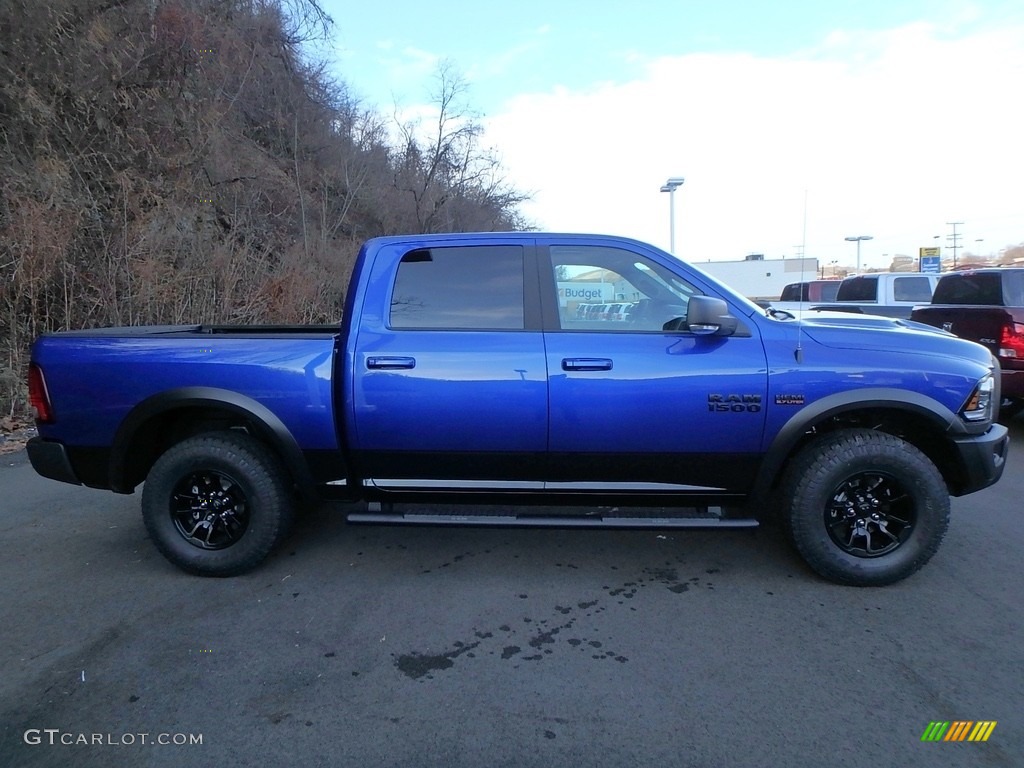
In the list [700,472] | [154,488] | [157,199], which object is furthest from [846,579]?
[157,199]

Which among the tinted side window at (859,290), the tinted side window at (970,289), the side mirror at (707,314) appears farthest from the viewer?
the tinted side window at (859,290)

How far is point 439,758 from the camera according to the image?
2.44 metres

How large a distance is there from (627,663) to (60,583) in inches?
128

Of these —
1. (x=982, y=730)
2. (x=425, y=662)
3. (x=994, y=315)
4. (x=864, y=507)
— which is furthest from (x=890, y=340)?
(x=994, y=315)

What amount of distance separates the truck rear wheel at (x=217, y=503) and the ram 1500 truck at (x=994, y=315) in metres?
7.13

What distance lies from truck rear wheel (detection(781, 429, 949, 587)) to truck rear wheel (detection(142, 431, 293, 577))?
2.94 meters

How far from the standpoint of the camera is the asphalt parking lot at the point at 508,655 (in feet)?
8.23

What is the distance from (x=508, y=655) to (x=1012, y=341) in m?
6.65

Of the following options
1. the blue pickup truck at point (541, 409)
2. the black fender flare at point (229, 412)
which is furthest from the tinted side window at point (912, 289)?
the black fender flare at point (229, 412)

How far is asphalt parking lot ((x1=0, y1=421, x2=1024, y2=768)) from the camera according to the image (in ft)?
8.23

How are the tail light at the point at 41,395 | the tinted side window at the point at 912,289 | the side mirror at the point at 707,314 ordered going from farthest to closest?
the tinted side window at the point at 912,289
the tail light at the point at 41,395
the side mirror at the point at 707,314

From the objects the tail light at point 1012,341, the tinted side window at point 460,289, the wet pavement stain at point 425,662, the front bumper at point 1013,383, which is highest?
the tinted side window at point 460,289

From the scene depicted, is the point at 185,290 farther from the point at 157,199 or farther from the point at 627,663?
the point at 627,663

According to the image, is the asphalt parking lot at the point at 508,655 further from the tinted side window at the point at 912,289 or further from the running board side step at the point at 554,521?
the tinted side window at the point at 912,289
